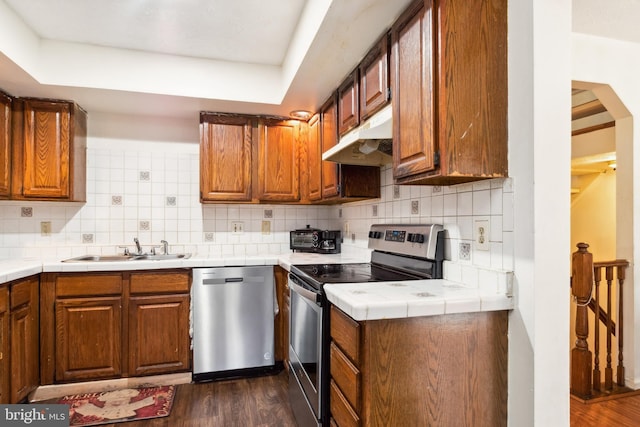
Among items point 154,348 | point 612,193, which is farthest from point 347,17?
point 612,193

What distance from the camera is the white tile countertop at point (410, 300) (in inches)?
48.3

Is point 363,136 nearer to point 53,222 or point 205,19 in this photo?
point 205,19

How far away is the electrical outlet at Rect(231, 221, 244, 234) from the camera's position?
325cm

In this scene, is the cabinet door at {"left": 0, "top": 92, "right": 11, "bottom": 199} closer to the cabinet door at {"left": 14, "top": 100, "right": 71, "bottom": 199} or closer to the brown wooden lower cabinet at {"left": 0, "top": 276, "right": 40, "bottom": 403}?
the cabinet door at {"left": 14, "top": 100, "right": 71, "bottom": 199}

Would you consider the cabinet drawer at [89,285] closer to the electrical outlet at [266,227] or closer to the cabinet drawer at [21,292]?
the cabinet drawer at [21,292]

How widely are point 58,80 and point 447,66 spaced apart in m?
2.43

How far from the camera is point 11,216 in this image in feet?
9.20

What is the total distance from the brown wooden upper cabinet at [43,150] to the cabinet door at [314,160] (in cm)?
180

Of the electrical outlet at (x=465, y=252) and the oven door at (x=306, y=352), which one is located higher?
the electrical outlet at (x=465, y=252)

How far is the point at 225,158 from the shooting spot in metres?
2.93

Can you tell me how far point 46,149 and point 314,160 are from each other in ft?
6.47

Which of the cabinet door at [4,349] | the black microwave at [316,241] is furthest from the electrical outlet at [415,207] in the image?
the cabinet door at [4,349]

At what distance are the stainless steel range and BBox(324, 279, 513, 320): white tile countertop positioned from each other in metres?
0.20

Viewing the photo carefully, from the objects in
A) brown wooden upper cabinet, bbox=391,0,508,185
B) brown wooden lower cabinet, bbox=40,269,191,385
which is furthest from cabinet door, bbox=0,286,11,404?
brown wooden upper cabinet, bbox=391,0,508,185
